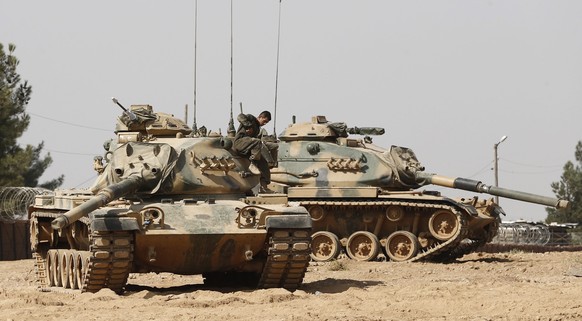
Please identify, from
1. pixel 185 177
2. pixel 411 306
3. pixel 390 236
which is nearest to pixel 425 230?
pixel 390 236

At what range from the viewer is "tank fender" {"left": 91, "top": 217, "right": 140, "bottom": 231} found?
1819 cm

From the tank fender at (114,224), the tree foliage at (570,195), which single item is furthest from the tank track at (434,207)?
the tree foliage at (570,195)

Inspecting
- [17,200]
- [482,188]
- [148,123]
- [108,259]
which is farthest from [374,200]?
[108,259]

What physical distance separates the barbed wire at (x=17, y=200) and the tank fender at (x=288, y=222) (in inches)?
473

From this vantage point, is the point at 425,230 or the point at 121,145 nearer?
the point at 121,145

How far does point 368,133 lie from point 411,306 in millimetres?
16250

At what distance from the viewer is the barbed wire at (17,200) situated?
101 feet

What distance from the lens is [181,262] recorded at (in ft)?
64.1

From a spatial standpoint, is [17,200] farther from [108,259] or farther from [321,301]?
[321,301]

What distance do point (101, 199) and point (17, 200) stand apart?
1302cm

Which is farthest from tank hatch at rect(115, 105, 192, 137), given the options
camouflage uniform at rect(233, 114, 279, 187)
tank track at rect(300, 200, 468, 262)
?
tank track at rect(300, 200, 468, 262)

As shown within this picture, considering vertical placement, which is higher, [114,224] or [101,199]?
[101,199]

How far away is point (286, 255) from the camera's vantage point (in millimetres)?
19250

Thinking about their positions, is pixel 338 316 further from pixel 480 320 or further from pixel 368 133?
pixel 368 133
